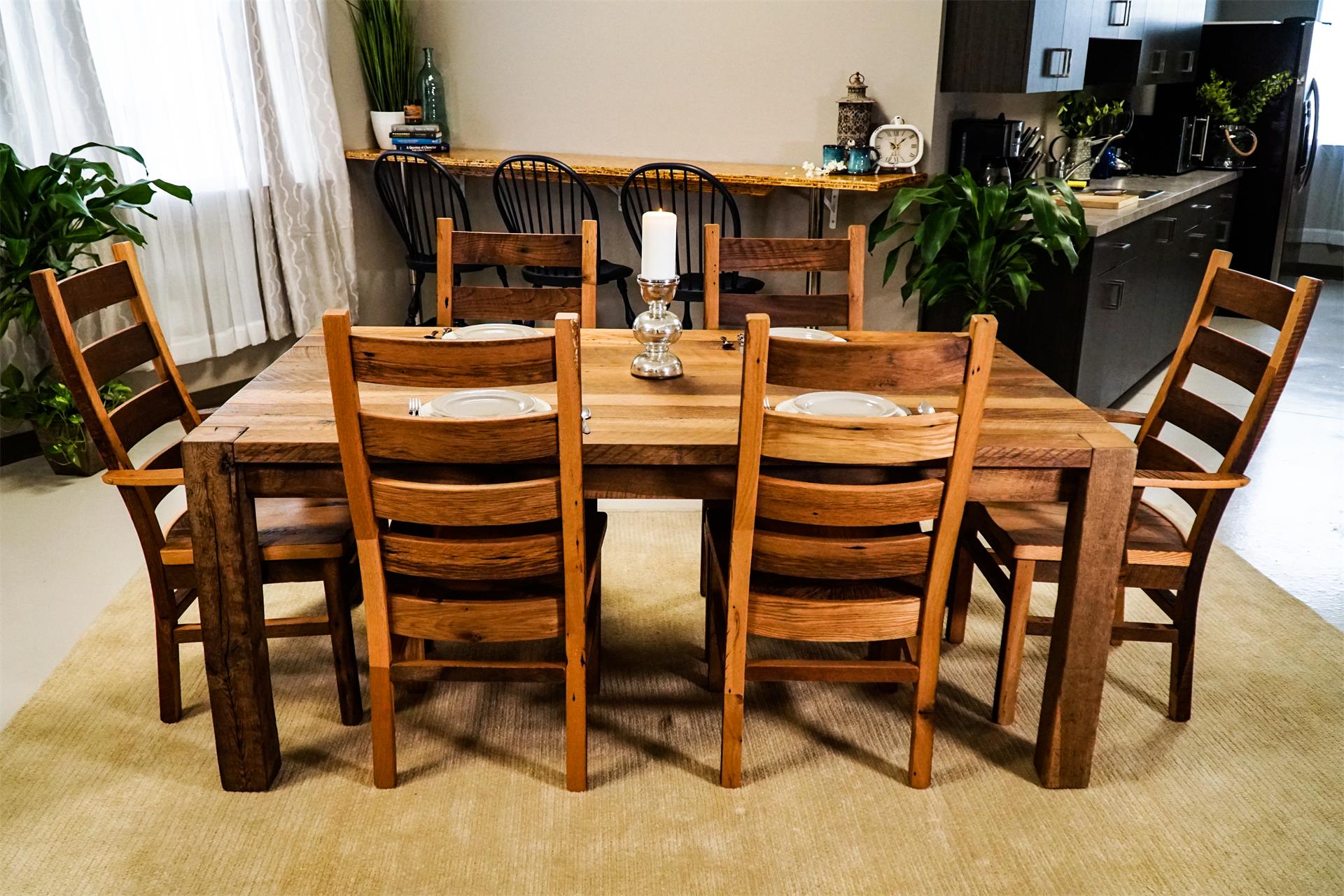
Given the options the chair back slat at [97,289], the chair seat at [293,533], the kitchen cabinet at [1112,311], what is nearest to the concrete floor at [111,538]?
the kitchen cabinet at [1112,311]

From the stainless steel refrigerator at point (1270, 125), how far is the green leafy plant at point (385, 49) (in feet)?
13.8

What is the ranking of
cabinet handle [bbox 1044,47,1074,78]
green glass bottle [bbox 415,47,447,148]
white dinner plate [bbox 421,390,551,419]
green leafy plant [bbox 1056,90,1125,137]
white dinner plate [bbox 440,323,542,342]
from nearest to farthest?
1. white dinner plate [bbox 421,390,551,419]
2. white dinner plate [bbox 440,323,542,342]
3. cabinet handle [bbox 1044,47,1074,78]
4. green leafy plant [bbox 1056,90,1125,137]
5. green glass bottle [bbox 415,47,447,148]

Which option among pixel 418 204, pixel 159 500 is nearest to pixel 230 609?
pixel 159 500

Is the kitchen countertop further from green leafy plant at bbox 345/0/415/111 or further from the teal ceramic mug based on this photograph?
green leafy plant at bbox 345/0/415/111

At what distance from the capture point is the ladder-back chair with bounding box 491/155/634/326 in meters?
4.17

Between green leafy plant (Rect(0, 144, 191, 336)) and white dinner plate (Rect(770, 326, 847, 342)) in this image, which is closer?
white dinner plate (Rect(770, 326, 847, 342))

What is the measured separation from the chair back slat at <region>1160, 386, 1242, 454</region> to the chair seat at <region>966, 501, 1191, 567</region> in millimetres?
190

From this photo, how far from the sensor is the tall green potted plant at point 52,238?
A: 3.19 metres


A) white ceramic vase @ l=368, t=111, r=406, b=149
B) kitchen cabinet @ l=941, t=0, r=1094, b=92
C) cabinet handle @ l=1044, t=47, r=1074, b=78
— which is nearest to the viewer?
kitchen cabinet @ l=941, t=0, r=1094, b=92

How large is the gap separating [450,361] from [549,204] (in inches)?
99.7

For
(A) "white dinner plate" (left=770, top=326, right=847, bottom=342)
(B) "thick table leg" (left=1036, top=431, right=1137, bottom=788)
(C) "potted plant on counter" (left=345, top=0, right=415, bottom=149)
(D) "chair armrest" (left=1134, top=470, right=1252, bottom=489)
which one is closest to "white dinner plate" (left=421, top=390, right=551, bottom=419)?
(A) "white dinner plate" (left=770, top=326, right=847, bottom=342)

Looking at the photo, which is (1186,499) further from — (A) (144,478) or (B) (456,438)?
(A) (144,478)

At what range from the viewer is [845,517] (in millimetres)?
1760

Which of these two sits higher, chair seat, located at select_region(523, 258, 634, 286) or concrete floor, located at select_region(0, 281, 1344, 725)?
chair seat, located at select_region(523, 258, 634, 286)
